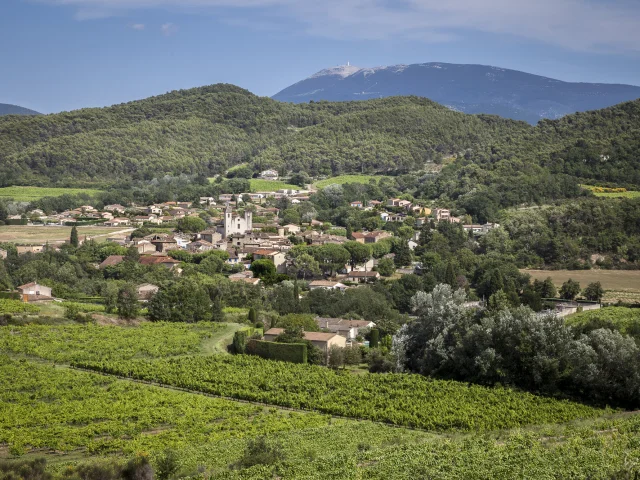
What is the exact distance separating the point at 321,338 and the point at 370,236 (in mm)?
33762

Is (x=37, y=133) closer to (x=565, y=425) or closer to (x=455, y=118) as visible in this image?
(x=455, y=118)

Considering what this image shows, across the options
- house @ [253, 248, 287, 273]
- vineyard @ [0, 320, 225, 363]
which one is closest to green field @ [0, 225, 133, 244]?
house @ [253, 248, 287, 273]

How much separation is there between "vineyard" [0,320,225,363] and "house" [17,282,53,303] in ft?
24.0

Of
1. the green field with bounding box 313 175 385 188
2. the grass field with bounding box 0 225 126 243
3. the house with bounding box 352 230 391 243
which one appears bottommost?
the grass field with bounding box 0 225 126 243

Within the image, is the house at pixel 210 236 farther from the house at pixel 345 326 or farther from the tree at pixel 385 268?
the house at pixel 345 326

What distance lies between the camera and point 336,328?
3622cm

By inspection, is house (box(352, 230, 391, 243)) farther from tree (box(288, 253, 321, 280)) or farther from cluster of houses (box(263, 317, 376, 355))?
cluster of houses (box(263, 317, 376, 355))

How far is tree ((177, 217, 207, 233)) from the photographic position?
70444 millimetres

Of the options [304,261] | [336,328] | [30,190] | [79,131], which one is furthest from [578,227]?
[79,131]

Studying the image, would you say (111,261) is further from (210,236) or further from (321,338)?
(321,338)

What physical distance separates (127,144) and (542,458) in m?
113

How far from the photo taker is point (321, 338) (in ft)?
104

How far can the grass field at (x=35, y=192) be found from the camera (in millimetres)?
92250

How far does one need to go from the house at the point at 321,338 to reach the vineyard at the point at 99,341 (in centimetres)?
276
